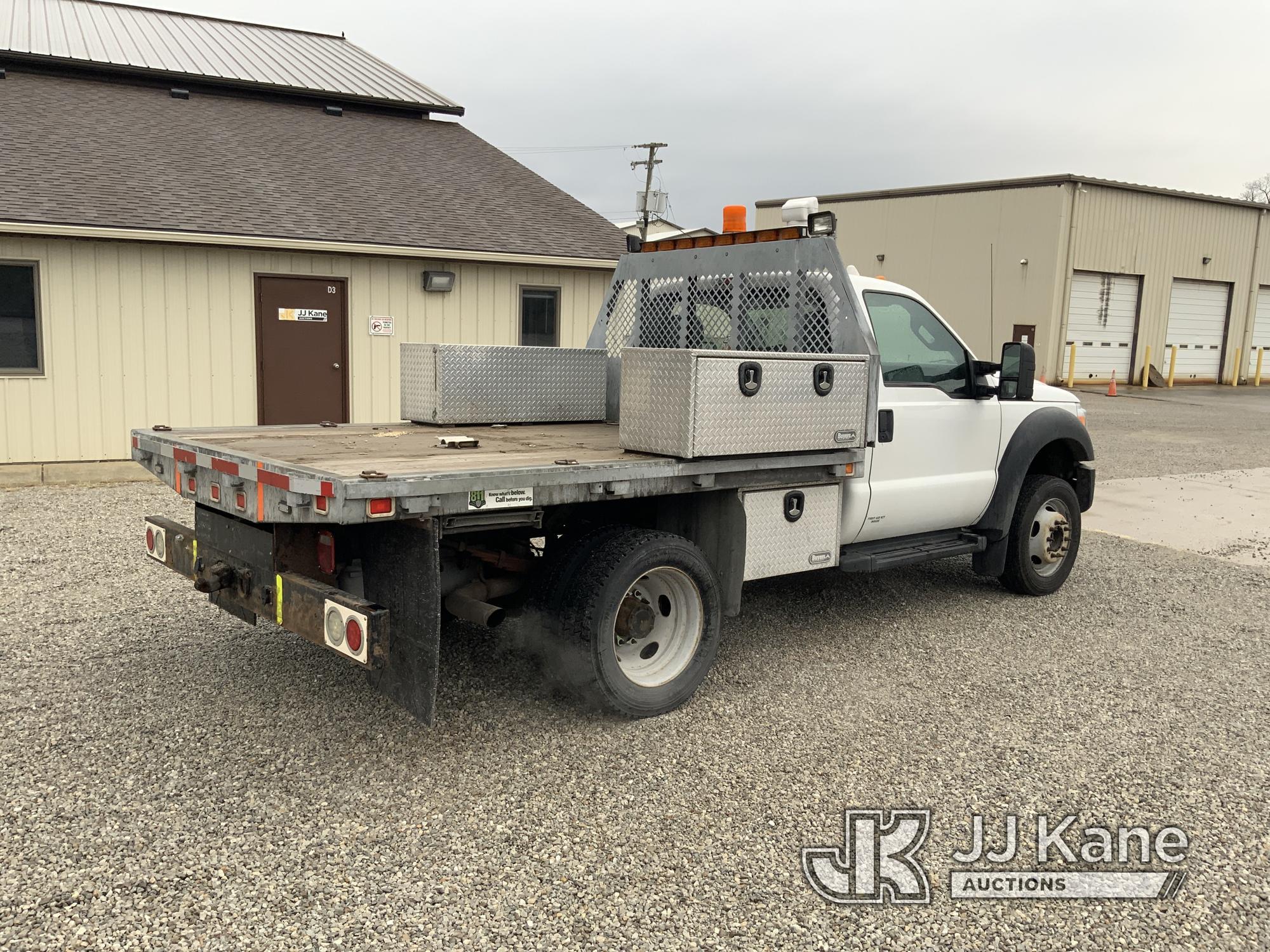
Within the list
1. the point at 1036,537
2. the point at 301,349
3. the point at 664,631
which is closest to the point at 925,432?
the point at 1036,537

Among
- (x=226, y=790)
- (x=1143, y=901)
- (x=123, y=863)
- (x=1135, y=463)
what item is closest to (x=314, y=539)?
(x=226, y=790)

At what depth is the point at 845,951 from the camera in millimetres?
3031

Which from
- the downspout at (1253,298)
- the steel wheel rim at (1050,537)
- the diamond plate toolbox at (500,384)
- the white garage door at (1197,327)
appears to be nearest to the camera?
the diamond plate toolbox at (500,384)

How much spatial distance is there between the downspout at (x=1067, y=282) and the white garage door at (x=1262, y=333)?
347 inches

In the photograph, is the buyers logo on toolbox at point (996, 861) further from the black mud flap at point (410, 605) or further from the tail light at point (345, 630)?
the tail light at point (345, 630)

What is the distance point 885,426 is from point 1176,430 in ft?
51.1

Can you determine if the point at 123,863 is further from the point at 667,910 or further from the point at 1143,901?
the point at 1143,901

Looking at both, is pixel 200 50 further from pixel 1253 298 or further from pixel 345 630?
pixel 1253 298

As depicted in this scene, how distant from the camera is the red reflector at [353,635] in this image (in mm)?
3768

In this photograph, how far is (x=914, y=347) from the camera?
6.02 metres

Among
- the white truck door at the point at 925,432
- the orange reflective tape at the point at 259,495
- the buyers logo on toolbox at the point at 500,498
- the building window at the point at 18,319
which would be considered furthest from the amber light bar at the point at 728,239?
the building window at the point at 18,319

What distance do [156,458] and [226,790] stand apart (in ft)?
5.52

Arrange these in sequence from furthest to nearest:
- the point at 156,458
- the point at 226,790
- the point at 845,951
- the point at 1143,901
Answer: the point at 156,458 < the point at 226,790 < the point at 1143,901 < the point at 845,951

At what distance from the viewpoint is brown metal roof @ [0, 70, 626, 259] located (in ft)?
36.1
